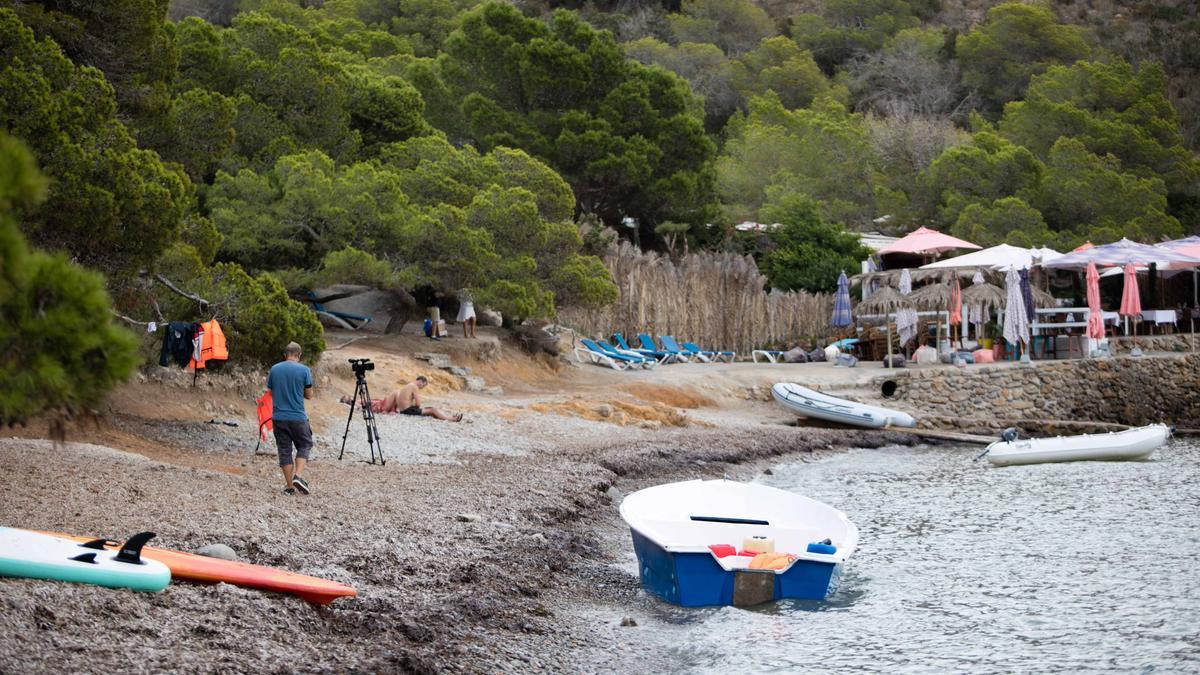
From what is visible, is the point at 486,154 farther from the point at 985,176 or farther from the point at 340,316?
the point at 985,176

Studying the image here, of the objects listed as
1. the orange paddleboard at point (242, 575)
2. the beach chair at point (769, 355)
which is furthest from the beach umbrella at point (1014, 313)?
the orange paddleboard at point (242, 575)

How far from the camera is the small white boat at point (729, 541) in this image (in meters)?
9.79

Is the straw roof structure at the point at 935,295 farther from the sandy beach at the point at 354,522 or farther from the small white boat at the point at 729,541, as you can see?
the small white boat at the point at 729,541

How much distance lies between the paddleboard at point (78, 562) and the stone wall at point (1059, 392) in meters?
20.7

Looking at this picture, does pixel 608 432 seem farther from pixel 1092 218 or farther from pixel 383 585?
pixel 1092 218

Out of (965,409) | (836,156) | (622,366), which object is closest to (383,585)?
(622,366)

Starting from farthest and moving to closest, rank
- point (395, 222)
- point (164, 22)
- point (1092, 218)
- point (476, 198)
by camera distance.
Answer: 1. point (1092, 218)
2. point (476, 198)
3. point (395, 222)
4. point (164, 22)

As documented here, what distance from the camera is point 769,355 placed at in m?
30.7

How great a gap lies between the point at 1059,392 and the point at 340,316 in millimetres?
15943

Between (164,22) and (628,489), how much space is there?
25.7 ft

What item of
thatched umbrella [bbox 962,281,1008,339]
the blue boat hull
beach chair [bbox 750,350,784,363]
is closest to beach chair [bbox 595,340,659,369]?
beach chair [bbox 750,350,784,363]

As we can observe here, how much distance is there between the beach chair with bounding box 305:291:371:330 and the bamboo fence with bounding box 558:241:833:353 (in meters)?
5.17

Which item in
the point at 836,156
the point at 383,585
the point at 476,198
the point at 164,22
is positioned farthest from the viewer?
the point at 836,156

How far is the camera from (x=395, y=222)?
74.4ft
